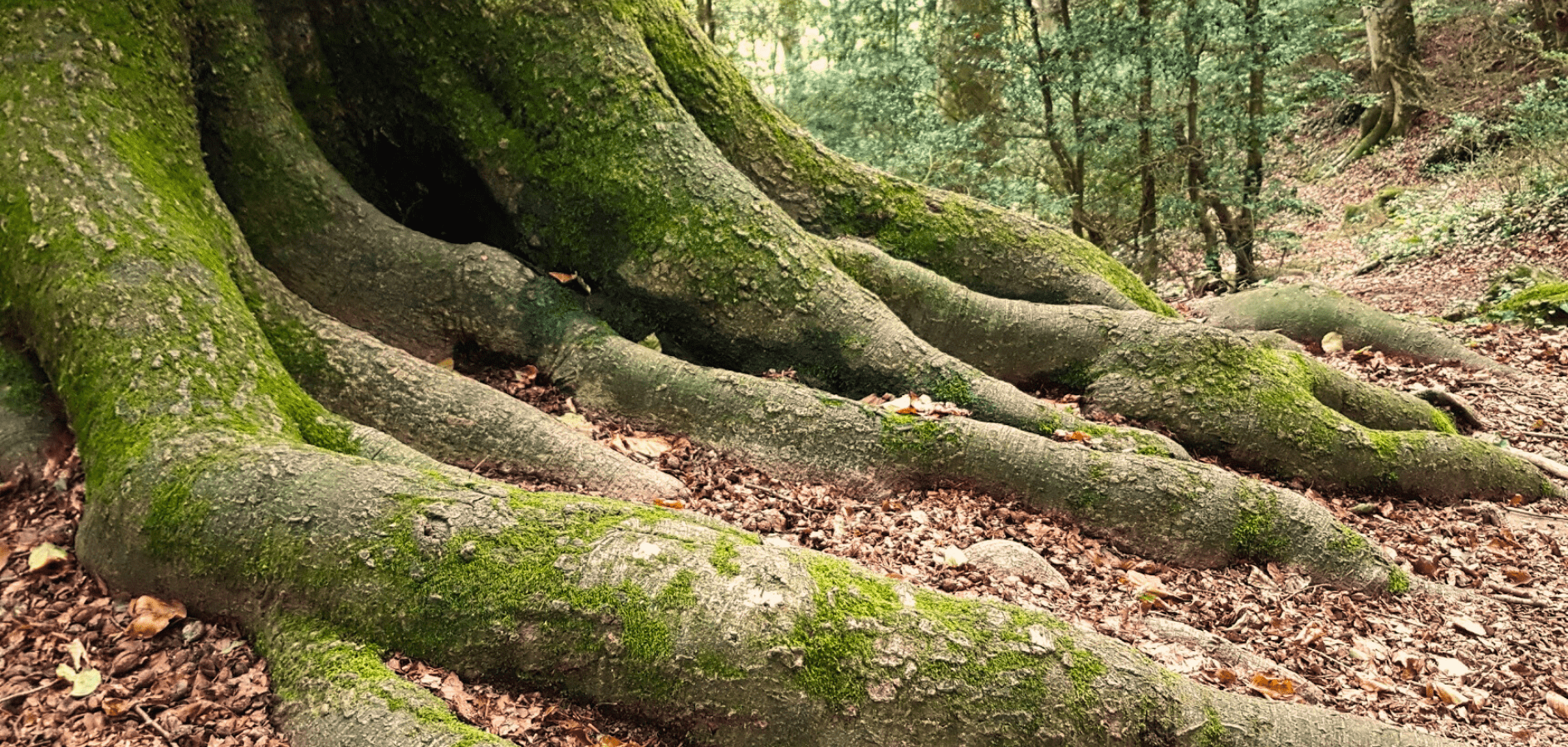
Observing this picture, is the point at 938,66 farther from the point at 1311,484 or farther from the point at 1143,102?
the point at 1311,484

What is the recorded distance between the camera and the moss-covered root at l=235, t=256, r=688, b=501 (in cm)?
411

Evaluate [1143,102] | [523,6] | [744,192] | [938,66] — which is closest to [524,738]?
[744,192]

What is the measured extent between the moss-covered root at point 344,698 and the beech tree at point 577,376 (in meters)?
0.01

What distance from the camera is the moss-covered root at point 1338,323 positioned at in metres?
8.05

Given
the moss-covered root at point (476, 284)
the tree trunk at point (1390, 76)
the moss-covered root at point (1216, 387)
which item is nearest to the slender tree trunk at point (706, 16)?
the moss-covered root at point (1216, 387)

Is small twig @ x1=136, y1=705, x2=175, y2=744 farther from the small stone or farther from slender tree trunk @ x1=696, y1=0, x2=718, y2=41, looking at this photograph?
slender tree trunk @ x1=696, y1=0, x2=718, y2=41

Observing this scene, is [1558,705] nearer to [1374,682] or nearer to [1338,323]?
[1374,682]

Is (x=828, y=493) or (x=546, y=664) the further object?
(x=828, y=493)

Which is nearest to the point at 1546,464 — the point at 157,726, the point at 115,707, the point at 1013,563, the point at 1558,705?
the point at 1558,705

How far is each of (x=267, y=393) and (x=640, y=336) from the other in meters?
2.14

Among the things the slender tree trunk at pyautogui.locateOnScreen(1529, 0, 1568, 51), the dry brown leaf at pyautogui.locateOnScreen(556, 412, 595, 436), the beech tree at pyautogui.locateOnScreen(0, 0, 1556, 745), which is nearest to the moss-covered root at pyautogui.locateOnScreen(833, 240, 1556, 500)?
the beech tree at pyautogui.locateOnScreen(0, 0, 1556, 745)

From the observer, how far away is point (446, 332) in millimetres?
5035

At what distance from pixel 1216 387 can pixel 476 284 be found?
4591 mm

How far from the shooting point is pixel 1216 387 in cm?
550
